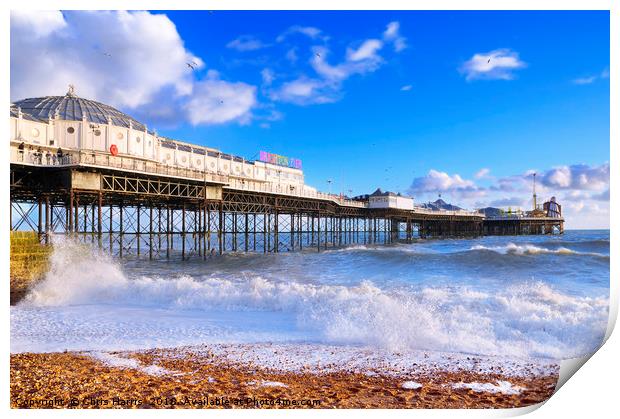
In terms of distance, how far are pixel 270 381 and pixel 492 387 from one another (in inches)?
105

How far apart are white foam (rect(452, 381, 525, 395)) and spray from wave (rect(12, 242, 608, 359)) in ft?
3.75

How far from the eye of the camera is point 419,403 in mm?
4824

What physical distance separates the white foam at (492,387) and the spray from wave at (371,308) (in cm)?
114

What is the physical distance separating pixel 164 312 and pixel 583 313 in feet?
27.0

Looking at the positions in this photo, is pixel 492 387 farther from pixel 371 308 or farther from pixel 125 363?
pixel 125 363

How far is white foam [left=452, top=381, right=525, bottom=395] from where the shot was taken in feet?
16.7

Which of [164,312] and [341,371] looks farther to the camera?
[164,312]

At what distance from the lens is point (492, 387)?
16.8 feet

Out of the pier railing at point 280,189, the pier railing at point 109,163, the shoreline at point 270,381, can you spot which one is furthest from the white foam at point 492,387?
the pier railing at point 280,189

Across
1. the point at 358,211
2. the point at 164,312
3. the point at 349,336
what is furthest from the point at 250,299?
the point at 358,211

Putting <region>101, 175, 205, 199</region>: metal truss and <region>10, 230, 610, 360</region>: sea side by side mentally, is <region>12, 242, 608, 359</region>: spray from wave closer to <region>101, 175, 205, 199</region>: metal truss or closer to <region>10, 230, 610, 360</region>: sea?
<region>10, 230, 610, 360</region>: sea

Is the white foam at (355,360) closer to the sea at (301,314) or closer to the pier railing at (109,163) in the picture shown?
the sea at (301,314)
